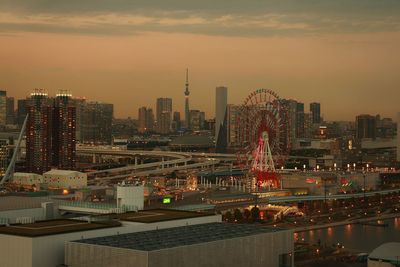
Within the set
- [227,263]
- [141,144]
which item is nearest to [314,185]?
[227,263]

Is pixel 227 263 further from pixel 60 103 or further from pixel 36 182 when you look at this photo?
pixel 60 103

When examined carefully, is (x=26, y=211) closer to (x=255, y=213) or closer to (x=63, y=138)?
(x=255, y=213)

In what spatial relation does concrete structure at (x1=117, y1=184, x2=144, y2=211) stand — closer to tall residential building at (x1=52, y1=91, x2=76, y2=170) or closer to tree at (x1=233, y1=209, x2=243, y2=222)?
tree at (x1=233, y1=209, x2=243, y2=222)

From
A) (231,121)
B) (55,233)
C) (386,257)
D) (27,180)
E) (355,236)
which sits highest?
(231,121)

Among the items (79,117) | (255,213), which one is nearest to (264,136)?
(255,213)

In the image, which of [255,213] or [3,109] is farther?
[3,109]

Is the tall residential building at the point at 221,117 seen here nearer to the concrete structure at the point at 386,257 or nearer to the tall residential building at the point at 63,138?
the tall residential building at the point at 63,138

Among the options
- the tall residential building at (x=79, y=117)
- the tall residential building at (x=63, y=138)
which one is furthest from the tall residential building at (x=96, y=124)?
the tall residential building at (x=63, y=138)

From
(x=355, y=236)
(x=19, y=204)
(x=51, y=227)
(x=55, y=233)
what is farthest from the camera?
(x=355, y=236)
